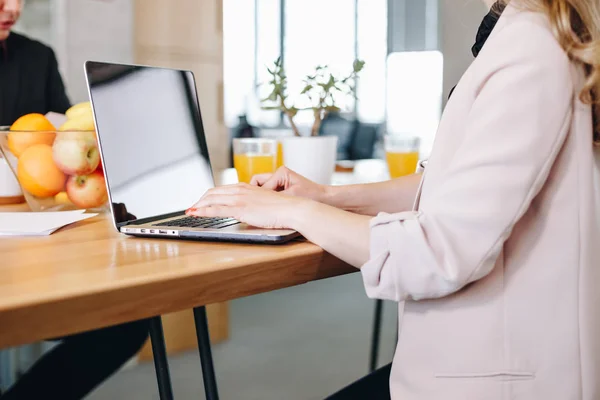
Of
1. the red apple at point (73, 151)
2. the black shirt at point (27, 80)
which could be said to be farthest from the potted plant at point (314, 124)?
the black shirt at point (27, 80)

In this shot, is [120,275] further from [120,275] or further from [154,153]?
[154,153]

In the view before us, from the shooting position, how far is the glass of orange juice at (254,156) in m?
1.40

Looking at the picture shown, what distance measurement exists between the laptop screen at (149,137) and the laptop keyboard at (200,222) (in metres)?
0.05

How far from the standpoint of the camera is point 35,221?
1.00m

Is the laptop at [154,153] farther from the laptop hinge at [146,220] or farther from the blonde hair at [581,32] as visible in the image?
the blonde hair at [581,32]

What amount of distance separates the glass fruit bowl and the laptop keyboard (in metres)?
0.20

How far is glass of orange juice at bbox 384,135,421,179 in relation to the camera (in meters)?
1.51

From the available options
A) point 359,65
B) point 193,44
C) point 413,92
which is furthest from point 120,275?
point 413,92

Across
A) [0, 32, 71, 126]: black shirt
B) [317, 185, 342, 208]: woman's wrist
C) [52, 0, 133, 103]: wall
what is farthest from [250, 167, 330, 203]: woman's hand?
[52, 0, 133, 103]: wall

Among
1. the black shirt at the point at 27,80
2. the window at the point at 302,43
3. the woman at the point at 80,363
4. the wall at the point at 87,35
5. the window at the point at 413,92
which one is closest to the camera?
the woman at the point at 80,363

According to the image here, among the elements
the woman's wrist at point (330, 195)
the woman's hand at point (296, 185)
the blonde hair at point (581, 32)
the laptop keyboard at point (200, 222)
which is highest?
the blonde hair at point (581, 32)

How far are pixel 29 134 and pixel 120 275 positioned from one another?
0.51 meters

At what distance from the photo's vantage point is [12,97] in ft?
8.48

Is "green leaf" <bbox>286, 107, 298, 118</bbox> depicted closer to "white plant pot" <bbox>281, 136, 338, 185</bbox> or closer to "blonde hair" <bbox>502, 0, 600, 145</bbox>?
"white plant pot" <bbox>281, 136, 338, 185</bbox>
